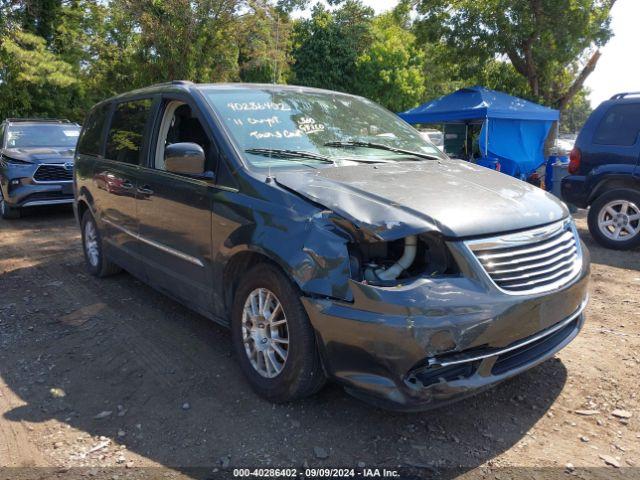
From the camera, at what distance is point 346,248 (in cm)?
268

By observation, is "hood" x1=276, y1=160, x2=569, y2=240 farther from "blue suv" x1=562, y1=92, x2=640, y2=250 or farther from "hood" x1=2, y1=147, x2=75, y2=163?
"hood" x1=2, y1=147, x2=75, y2=163

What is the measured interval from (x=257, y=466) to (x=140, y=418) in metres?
0.86

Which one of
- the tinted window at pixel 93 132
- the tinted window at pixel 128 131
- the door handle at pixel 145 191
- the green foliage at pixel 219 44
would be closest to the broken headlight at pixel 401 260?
the door handle at pixel 145 191

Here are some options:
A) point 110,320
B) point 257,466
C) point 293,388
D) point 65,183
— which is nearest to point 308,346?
point 293,388

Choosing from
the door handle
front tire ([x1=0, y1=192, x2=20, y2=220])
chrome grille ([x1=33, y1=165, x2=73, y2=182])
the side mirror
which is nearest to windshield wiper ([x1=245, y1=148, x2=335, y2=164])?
A: the side mirror

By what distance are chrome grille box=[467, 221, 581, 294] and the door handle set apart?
260cm

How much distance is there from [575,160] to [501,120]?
538 centimetres

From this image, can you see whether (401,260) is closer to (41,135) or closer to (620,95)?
(620,95)

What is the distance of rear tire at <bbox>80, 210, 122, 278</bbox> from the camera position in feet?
18.2

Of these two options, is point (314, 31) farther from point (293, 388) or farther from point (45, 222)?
point (293, 388)

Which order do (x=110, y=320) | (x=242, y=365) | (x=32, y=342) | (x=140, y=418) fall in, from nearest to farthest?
1. (x=140, y=418)
2. (x=242, y=365)
3. (x=32, y=342)
4. (x=110, y=320)

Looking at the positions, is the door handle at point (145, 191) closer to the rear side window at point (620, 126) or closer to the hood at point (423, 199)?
the hood at point (423, 199)

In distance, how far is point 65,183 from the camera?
9398mm

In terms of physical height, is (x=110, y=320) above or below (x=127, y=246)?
below
